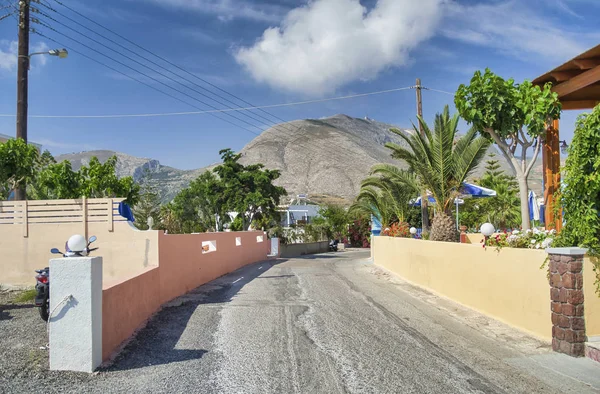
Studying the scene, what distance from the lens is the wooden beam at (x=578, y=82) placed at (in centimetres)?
923

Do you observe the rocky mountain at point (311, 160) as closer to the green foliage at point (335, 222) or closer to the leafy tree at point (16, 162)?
the green foliage at point (335, 222)

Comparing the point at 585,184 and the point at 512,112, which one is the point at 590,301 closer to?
the point at 585,184

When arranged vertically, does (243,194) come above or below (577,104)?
below

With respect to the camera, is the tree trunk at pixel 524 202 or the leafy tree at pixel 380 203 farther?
the leafy tree at pixel 380 203

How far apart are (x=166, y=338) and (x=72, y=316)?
6.60ft

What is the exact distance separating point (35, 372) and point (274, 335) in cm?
325

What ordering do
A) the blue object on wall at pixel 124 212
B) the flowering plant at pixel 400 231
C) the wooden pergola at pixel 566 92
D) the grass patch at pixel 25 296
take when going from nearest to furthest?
the wooden pergola at pixel 566 92
the grass patch at pixel 25 296
the blue object on wall at pixel 124 212
the flowering plant at pixel 400 231

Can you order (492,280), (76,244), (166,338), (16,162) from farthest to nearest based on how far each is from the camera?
(16,162)
(492,280)
(166,338)
(76,244)

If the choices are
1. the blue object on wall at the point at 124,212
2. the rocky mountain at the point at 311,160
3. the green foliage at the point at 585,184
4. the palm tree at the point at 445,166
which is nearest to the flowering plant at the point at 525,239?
the green foliage at the point at 585,184

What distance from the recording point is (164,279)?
1054 centimetres

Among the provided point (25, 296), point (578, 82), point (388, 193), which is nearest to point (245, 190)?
point (388, 193)

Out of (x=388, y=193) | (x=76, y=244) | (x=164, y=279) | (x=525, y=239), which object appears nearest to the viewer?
(x=76, y=244)

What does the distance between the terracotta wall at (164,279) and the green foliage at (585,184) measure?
6272 millimetres

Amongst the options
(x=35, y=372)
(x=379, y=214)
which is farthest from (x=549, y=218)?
(x=379, y=214)
